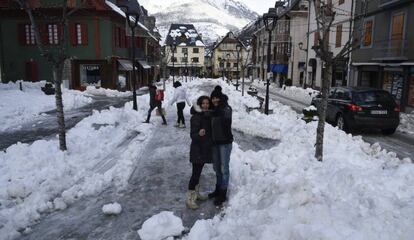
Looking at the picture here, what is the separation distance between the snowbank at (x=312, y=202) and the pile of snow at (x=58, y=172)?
99.5 inches

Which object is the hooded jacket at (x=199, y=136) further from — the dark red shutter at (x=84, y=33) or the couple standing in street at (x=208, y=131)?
the dark red shutter at (x=84, y=33)

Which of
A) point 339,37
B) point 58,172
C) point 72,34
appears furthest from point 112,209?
point 339,37

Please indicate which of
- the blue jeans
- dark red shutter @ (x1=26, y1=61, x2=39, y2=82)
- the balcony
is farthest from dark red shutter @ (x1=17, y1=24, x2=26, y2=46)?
the blue jeans

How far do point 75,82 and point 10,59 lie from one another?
19.3ft

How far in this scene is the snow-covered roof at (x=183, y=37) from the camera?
309 feet

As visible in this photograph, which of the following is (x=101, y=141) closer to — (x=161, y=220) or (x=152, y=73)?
(x=161, y=220)

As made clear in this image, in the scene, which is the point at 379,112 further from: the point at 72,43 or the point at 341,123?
the point at 72,43

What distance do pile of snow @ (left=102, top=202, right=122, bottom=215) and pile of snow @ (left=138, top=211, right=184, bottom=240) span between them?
0.77 m

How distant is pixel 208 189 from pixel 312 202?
2392mm

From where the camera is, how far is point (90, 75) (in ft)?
105

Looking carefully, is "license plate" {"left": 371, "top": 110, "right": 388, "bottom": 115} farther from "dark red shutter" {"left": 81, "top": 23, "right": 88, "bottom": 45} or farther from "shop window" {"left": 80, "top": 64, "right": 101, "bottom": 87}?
"dark red shutter" {"left": 81, "top": 23, "right": 88, "bottom": 45}

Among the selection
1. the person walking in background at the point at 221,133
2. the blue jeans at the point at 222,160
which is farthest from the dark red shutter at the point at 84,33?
the blue jeans at the point at 222,160

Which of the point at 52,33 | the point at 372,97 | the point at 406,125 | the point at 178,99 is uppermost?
the point at 52,33

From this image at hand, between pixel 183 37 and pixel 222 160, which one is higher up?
pixel 183 37
